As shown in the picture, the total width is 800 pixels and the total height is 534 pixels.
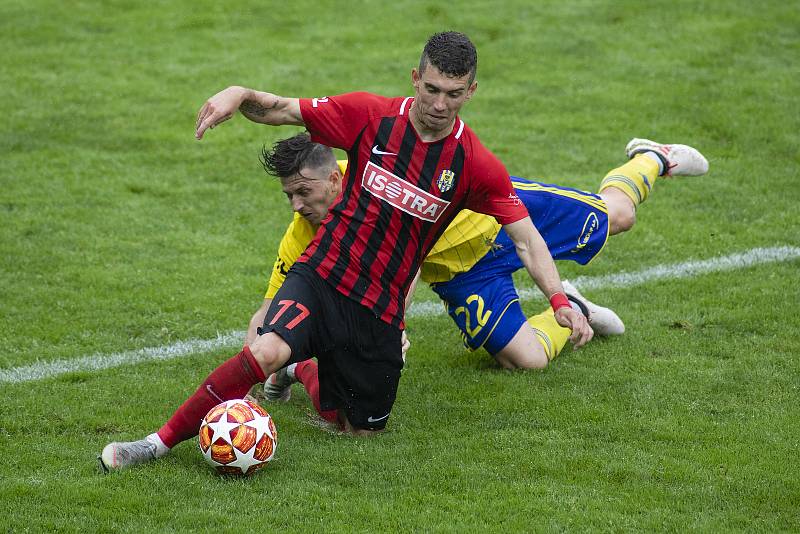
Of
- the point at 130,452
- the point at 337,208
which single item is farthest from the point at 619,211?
the point at 130,452

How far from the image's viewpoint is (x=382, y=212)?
18.8 feet

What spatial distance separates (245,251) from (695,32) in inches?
294

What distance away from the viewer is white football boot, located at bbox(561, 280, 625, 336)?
7.27 m

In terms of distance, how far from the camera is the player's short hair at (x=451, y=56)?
5.39 metres

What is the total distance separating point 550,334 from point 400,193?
1.91 metres

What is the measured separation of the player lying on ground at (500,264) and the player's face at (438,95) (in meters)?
0.84

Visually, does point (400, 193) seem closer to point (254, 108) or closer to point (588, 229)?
point (254, 108)

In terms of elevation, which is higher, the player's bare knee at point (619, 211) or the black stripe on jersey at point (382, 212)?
the black stripe on jersey at point (382, 212)

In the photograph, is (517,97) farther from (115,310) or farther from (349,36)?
(115,310)

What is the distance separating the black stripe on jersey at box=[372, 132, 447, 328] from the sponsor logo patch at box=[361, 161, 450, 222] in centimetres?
5

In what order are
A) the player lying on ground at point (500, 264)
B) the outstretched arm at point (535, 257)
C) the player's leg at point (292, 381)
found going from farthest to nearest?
the player lying on ground at point (500, 264)
the player's leg at point (292, 381)
the outstretched arm at point (535, 257)

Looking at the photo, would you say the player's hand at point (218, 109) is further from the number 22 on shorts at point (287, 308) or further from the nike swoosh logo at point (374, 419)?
the nike swoosh logo at point (374, 419)

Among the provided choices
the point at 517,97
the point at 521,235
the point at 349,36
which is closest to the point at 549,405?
the point at 521,235

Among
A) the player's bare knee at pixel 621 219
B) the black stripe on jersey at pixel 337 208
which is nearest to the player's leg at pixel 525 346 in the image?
the player's bare knee at pixel 621 219
